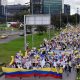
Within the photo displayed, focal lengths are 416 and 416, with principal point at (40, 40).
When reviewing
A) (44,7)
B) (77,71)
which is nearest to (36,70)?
(77,71)

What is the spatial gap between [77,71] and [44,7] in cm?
15433

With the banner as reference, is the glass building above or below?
below

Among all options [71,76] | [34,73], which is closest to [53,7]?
[71,76]

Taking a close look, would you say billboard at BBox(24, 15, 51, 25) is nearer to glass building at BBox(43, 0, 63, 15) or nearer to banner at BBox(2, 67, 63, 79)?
banner at BBox(2, 67, 63, 79)

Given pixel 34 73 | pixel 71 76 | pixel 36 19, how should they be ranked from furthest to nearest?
pixel 36 19, pixel 71 76, pixel 34 73

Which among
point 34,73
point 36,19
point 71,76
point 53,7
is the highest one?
point 36,19

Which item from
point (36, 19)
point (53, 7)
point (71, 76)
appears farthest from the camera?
point (53, 7)

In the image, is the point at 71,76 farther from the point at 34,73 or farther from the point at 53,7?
the point at 53,7

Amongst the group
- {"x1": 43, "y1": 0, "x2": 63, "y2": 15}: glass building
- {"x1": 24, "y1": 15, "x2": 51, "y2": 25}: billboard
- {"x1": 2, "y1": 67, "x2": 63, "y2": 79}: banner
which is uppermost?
{"x1": 24, "y1": 15, "x2": 51, "y2": 25}: billboard

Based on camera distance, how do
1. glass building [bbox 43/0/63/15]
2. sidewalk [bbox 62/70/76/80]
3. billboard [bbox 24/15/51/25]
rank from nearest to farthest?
sidewalk [bbox 62/70/76/80], billboard [bbox 24/15/51/25], glass building [bbox 43/0/63/15]

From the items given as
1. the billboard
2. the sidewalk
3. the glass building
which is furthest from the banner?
the glass building

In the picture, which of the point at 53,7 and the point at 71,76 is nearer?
the point at 71,76

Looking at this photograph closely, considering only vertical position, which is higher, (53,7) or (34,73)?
(34,73)

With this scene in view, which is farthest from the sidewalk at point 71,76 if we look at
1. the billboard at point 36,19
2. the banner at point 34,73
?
the billboard at point 36,19
